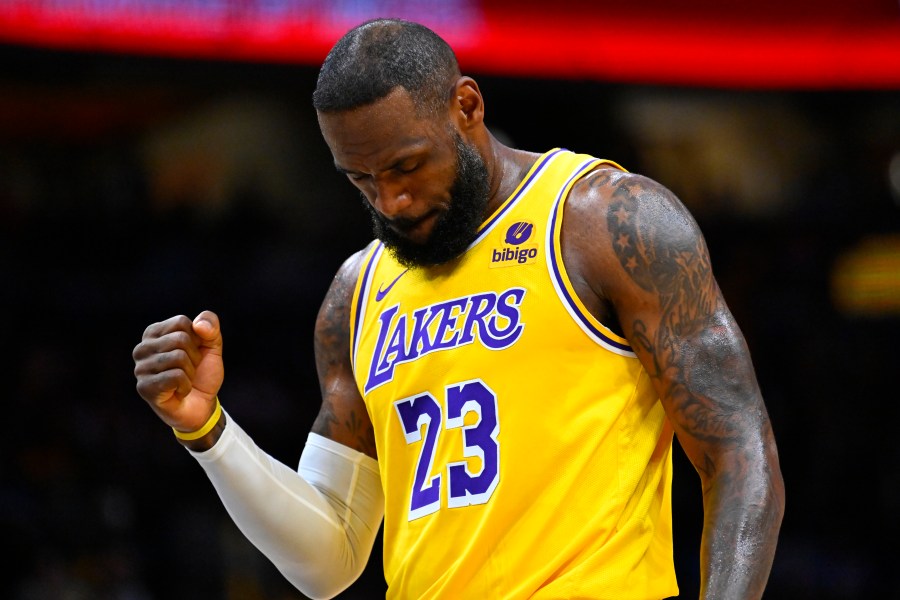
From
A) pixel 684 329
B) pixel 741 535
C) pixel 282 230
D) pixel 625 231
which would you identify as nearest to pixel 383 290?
pixel 625 231

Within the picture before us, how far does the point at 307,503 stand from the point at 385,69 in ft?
3.78

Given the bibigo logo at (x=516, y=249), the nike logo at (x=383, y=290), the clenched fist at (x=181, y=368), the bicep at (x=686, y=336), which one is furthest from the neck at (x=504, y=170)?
the clenched fist at (x=181, y=368)

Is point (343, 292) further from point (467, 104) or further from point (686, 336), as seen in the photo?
point (686, 336)

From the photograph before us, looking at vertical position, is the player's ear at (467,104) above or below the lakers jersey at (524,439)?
above

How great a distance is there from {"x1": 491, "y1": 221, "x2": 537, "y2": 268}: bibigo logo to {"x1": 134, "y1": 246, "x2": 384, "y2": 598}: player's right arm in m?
0.59

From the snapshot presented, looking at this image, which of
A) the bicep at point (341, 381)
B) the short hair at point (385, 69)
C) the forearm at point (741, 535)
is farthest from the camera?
the bicep at point (341, 381)

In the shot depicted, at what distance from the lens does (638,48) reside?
7672 mm

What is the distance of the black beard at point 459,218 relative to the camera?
3008 mm

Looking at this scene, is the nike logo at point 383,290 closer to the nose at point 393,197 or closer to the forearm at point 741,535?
the nose at point 393,197

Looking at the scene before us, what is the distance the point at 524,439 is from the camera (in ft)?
9.28

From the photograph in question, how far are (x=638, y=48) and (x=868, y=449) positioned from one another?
3.07 metres

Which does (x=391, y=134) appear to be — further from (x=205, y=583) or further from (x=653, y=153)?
(x=653, y=153)

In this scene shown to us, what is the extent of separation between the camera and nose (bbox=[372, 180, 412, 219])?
2965 millimetres

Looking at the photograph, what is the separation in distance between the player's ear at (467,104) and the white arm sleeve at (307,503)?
961mm
